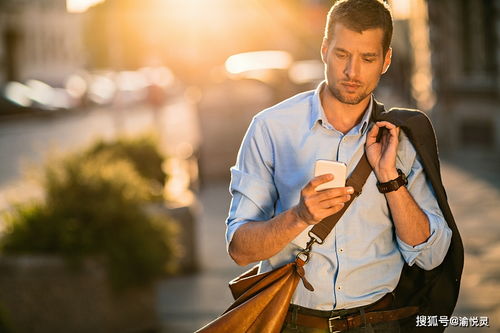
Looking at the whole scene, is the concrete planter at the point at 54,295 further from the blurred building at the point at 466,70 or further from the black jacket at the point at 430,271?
the blurred building at the point at 466,70

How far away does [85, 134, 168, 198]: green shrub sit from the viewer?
1118 cm

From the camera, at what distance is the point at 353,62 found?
327 centimetres

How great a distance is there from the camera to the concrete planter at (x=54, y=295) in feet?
24.7

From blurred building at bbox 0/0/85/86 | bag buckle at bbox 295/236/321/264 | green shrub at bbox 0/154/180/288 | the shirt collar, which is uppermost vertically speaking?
blurred building at bbox 0/0/85/86

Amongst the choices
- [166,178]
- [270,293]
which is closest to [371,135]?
[270,293]

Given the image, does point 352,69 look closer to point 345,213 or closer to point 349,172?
point 349,172

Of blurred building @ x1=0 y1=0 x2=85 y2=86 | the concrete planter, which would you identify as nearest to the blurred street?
the concrete planter

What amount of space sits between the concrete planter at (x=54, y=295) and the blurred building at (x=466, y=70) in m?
12.9

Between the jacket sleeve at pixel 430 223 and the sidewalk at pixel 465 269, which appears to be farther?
the sidewalk at pixel 465 269

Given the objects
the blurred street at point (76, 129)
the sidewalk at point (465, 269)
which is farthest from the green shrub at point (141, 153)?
the blurred street at point (76, 129)

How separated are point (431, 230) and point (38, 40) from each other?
2563 inches

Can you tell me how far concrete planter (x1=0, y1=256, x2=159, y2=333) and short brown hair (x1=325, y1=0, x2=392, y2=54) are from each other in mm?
4603

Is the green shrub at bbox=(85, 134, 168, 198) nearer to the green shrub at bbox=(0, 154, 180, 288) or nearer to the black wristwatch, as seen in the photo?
the green shrub at bbox=(0, 154, 180, 288)

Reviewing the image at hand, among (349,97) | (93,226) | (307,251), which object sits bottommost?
A: (93,226)
